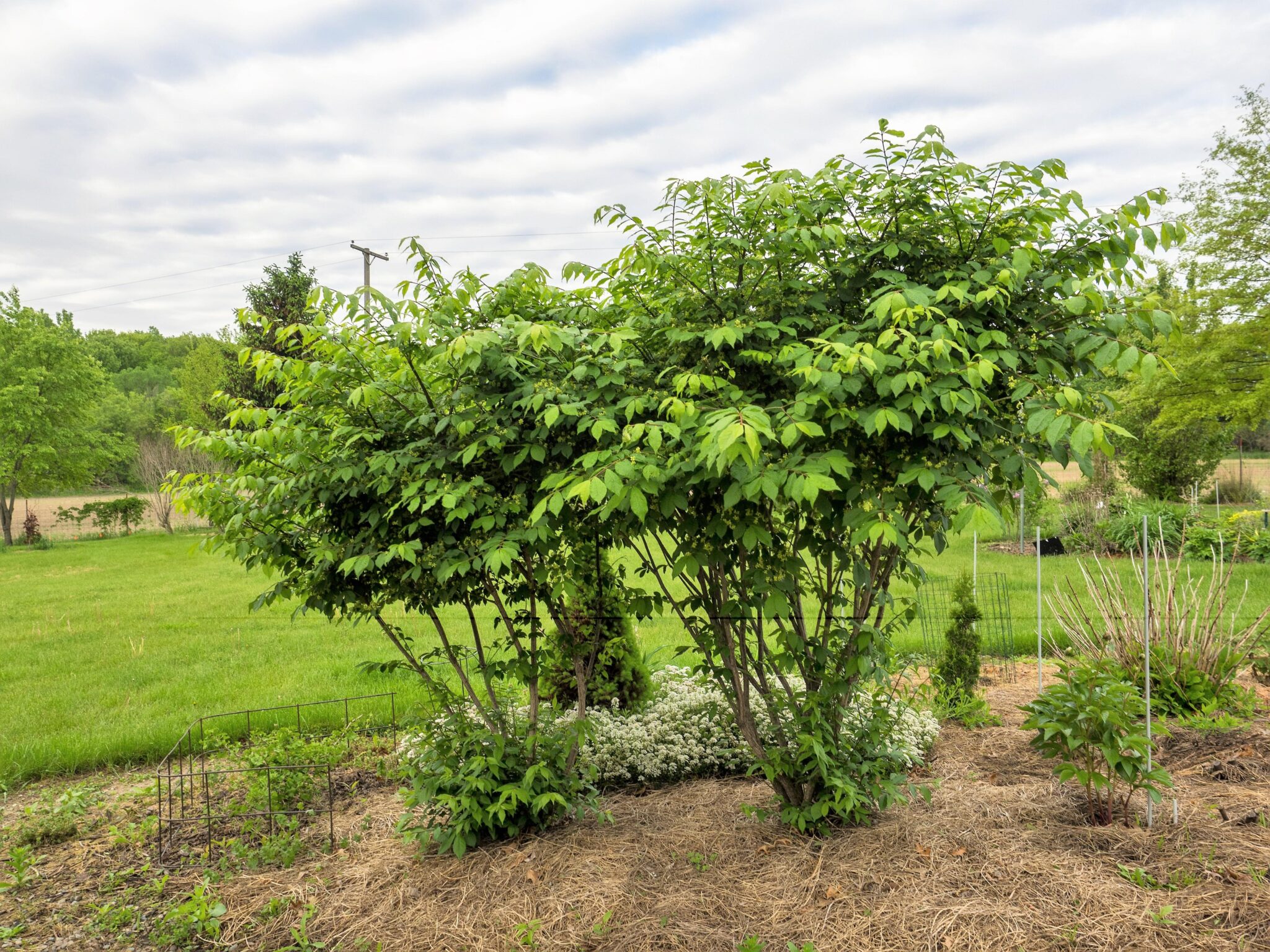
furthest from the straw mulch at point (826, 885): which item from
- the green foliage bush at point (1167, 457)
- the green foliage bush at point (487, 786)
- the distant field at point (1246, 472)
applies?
the distant field at point (1246, 472)

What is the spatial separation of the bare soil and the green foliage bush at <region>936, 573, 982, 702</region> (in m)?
1.58

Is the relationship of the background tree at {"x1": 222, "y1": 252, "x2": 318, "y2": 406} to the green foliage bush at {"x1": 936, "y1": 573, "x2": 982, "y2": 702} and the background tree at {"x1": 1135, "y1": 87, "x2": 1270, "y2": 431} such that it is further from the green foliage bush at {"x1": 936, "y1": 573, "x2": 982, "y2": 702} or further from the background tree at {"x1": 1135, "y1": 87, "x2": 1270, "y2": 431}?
the background tree at {"x1": 1135, "y1": 87, "x2": 1270, "y2": 431}

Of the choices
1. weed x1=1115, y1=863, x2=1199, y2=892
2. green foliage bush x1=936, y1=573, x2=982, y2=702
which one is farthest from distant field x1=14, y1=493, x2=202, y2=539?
weed x1=1115, y1=863, x2=1199, y2=892

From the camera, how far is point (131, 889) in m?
3.43

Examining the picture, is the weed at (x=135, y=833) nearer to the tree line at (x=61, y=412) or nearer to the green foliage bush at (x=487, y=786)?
the green foliage bush at (x=487, y=786)

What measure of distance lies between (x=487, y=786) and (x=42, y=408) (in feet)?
87.5

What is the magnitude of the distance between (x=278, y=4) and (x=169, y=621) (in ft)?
25.8

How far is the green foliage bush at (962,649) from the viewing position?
553cm

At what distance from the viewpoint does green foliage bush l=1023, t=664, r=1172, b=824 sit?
3.29 metres

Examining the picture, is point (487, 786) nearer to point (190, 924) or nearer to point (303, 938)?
point (303, 938)

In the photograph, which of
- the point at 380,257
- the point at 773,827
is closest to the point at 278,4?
the point at 773,827

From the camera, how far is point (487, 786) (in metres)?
3.33

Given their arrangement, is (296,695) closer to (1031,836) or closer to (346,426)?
(346,426)

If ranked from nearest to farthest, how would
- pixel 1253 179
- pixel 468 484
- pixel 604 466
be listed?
pixel 604 466, pixel 468 484, pixel 1253 179
